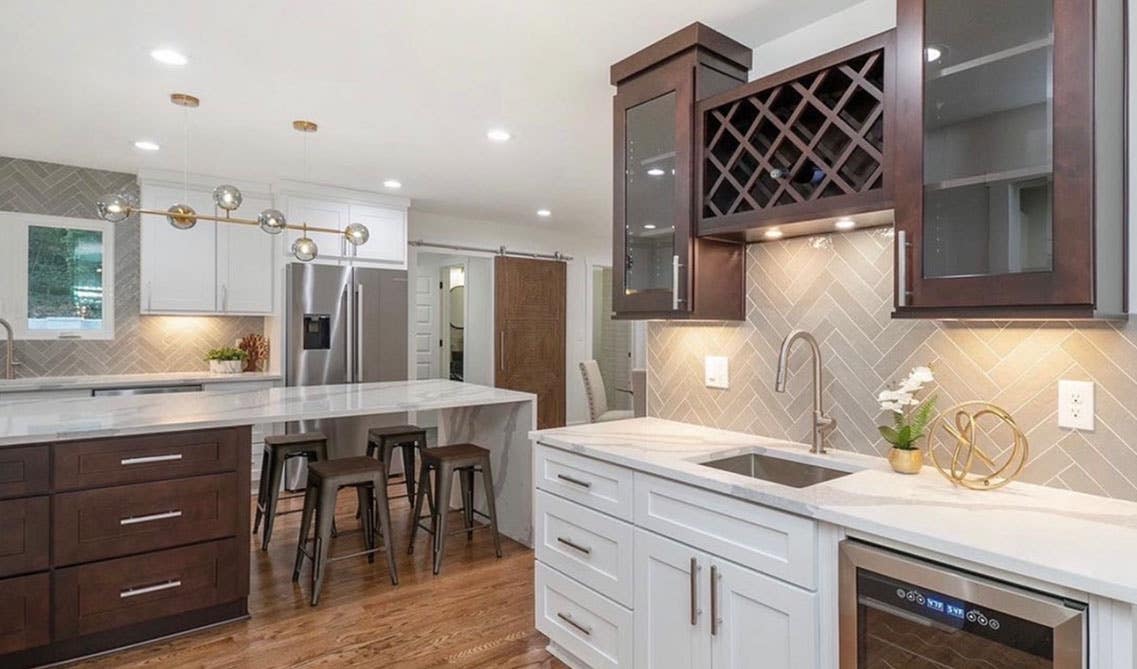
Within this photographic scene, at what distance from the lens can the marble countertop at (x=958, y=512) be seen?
3.66 ft

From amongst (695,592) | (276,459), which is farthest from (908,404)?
(276,459)

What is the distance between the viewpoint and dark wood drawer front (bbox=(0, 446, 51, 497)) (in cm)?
214

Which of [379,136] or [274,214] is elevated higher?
[379,136]

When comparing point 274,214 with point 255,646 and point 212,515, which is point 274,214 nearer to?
point 212,515

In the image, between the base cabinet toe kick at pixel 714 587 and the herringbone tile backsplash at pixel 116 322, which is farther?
the herringbone tile backsplash at pixel 116 322

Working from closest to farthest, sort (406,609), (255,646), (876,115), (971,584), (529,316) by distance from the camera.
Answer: (971,584) < (876,115) < (255,646) < (406,609) < (529,316)

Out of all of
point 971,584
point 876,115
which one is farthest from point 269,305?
point 971,584

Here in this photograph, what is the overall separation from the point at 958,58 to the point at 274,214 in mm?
3039

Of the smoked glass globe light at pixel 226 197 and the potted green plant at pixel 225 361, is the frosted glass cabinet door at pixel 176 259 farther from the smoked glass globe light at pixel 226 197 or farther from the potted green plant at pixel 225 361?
the smoked glass globe light at pixel 226 197

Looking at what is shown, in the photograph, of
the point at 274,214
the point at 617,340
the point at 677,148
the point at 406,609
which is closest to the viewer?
the point at 677,148

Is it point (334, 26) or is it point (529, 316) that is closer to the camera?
point (334, 26)

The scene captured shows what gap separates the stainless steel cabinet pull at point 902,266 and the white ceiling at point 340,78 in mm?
1013

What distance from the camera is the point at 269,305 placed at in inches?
195

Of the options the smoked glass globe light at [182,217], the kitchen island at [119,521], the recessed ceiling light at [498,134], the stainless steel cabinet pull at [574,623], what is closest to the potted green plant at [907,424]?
the stainless steel cabinet pull at [574,623]
